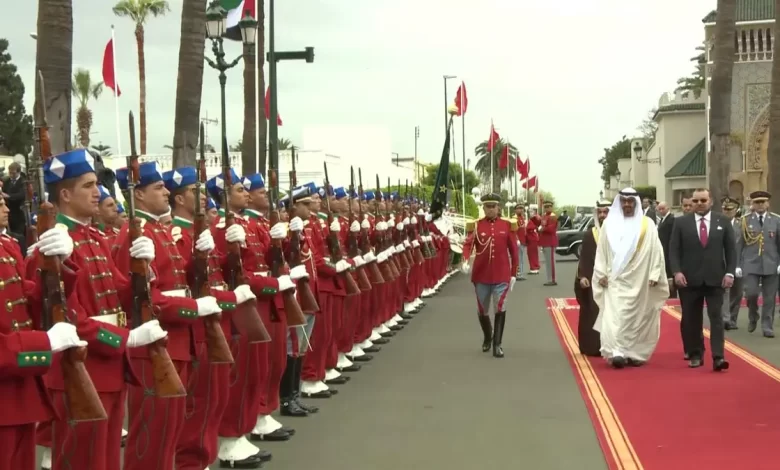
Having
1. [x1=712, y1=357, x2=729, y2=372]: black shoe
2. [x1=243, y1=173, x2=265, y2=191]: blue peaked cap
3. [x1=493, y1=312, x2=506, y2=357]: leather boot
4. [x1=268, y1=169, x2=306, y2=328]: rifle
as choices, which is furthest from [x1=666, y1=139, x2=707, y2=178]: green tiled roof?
[x1=268, y1=169, x2=306, y2=328]: rifle

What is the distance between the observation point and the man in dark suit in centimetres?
1337

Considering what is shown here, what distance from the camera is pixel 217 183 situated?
29.6ft

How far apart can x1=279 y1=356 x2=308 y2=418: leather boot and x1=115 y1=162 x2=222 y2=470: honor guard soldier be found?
3258 mm

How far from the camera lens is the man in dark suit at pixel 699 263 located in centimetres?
1337

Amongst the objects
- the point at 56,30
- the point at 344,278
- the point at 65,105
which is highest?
the point at 56,30

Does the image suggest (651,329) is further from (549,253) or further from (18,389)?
(549,253)

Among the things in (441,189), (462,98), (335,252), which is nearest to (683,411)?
(335,252)

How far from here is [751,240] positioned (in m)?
17.7

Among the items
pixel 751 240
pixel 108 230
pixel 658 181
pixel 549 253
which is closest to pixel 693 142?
pixel 658 181

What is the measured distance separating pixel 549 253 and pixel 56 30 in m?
21.8

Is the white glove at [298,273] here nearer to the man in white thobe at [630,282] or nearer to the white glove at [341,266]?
the white glove at [341,266]

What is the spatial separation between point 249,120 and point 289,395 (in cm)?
1645

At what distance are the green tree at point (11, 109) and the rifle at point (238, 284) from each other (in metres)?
49.0

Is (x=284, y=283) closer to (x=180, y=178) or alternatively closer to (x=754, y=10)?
(x=180, y=178)
